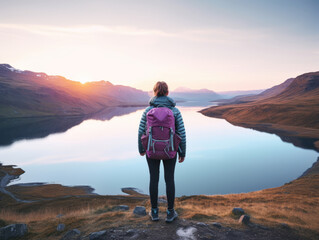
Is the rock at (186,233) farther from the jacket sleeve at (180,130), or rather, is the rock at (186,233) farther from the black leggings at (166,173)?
the jacket sleeve at (180,130)

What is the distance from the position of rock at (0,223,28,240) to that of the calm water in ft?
93.0

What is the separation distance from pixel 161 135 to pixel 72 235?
4433mm

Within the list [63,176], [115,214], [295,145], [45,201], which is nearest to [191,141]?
[295,145]

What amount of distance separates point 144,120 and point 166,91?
108 centimetres

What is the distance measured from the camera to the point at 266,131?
89.8 metres

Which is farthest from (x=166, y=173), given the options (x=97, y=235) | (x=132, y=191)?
(x=132, y=191)

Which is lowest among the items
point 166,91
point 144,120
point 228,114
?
point 144,120

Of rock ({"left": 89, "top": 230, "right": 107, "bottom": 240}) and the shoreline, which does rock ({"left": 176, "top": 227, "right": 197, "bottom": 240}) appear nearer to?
rock ({"left": 89, "top": 230, "right": 107, "bottom": 240})

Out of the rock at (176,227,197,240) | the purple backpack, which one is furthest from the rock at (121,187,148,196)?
the purple backpack

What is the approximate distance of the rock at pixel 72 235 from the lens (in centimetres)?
648

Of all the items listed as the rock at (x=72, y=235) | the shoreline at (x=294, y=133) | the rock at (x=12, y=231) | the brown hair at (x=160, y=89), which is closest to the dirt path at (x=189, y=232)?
the rock at (x=72, y=235)

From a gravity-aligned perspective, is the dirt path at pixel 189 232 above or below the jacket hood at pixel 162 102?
below

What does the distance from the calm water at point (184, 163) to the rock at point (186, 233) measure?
29270mm

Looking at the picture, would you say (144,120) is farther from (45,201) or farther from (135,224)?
(45,201)
